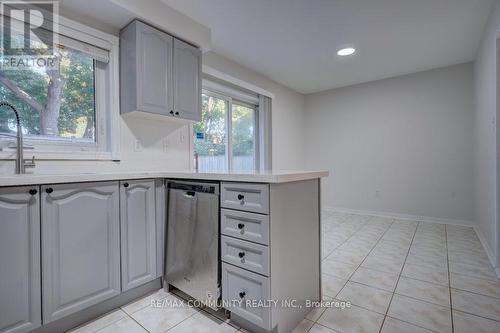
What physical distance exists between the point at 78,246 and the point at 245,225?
99cm

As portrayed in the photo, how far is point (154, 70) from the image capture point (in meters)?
2.03

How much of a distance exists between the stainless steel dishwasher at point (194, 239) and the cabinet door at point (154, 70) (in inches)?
28.6

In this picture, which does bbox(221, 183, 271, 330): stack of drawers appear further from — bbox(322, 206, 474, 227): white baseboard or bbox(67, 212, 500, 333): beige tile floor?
bbox(322, 206, 474, 227): white baseboard

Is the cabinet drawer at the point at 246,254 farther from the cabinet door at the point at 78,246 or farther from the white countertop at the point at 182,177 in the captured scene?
the cabinet door at the point at 78,246

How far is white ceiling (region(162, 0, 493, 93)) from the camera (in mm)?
2166

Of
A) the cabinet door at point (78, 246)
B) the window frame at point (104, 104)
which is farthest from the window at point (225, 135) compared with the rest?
the cabinet door at point (78, 246)

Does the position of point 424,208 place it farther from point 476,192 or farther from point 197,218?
point 197,218

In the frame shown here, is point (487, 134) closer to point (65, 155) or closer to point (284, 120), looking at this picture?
point (284, 120)

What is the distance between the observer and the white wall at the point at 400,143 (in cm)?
354

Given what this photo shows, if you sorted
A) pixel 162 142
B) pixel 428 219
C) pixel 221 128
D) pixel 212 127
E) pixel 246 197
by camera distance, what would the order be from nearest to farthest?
pixel 246 197 → pixel 162 142 → pixel 212 127 → pixel 221 128 → pixel 428 219

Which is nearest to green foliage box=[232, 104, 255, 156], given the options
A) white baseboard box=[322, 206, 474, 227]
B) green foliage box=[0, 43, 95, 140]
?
green foliage box=[0, 43, 95, 140]

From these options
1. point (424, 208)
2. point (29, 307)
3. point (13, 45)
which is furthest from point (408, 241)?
point (13, 45)
